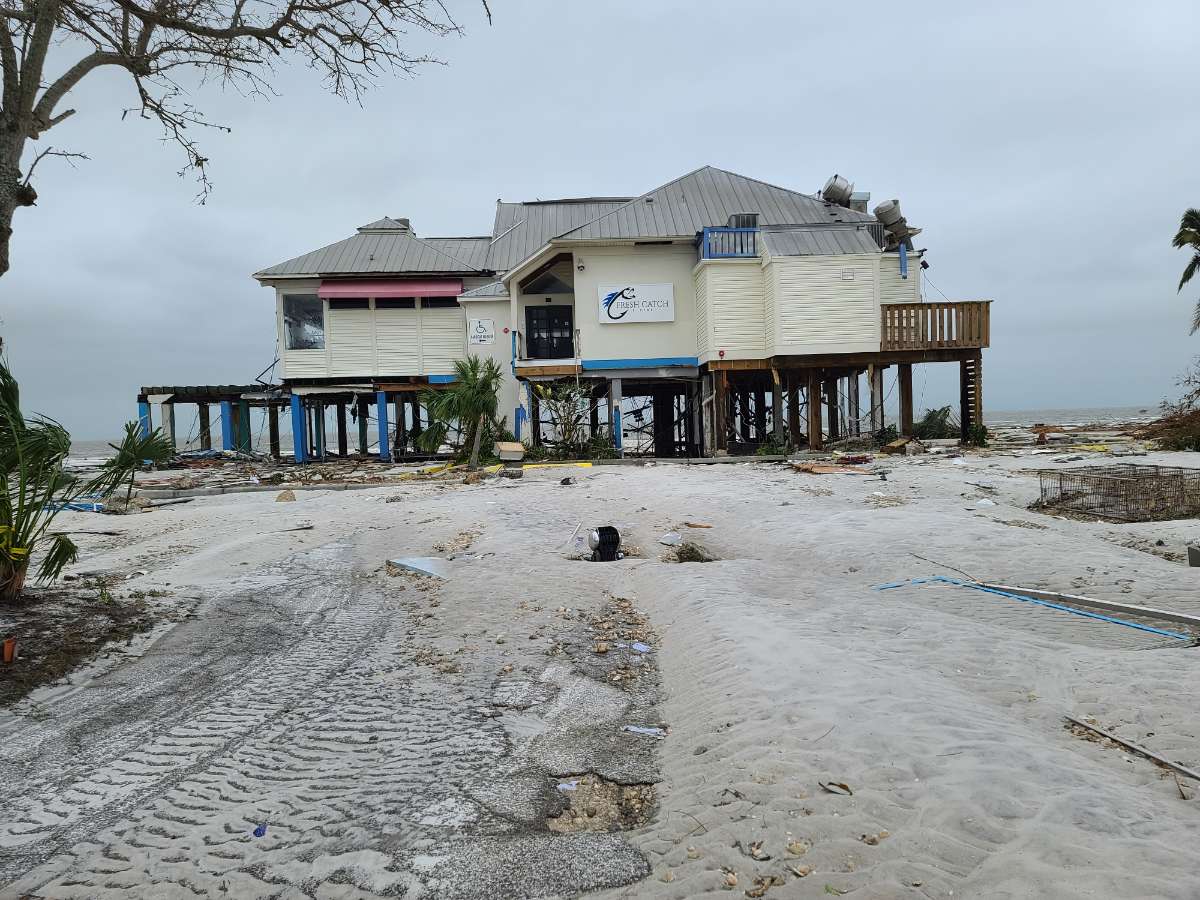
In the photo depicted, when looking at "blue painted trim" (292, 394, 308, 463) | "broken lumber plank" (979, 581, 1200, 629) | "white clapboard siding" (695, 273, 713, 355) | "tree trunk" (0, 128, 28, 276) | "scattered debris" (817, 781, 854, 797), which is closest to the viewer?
"scattered debris" (817, 781, 854, 797)

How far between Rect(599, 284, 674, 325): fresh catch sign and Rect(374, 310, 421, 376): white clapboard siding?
7.43m

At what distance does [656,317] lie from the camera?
893 inches

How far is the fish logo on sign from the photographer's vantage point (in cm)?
2253

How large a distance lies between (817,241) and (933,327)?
4151mm

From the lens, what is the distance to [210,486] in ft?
61.4

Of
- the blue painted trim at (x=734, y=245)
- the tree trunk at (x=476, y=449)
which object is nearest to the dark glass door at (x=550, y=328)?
the tree trunk at (x=476, y=449)

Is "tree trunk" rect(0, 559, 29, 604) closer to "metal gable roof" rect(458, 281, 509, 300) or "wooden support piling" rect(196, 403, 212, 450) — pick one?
"metal gable roof" rect(458, 281, 509, 300)

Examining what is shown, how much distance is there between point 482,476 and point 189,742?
1307 cm

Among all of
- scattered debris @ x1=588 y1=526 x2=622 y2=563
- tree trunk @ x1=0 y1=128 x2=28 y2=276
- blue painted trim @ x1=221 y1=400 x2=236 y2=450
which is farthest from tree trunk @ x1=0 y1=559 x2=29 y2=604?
blue painted trim @ x1=221 y1=400 x2=236 y2=450

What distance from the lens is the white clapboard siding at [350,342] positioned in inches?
1005

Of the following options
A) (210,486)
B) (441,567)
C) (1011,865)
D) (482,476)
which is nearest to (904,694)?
(1011,865)

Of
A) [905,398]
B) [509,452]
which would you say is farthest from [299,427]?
[905,398]

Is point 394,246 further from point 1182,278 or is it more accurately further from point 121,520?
point 1182,278

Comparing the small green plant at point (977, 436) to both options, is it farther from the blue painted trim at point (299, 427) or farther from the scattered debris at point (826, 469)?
the blue painted trim at point (299, 427)
